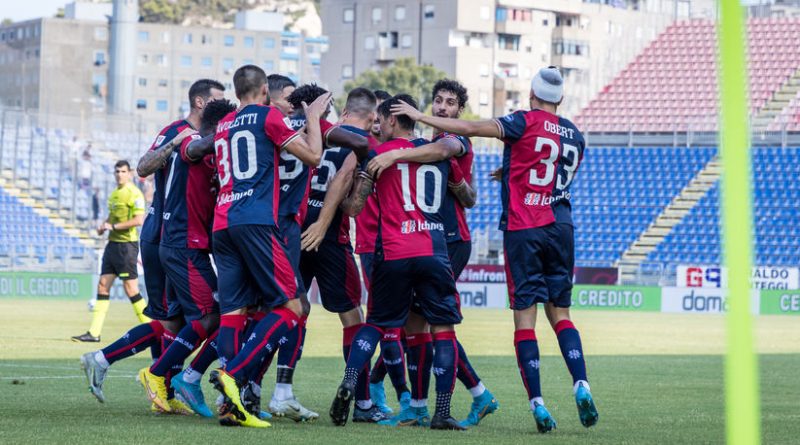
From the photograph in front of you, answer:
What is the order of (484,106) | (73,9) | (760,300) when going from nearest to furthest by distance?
(760,300)
(484,106)
(73,9)

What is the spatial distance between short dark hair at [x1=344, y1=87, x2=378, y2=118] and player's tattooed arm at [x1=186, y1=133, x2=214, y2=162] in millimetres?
952

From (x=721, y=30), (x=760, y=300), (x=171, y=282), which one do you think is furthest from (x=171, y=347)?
(x=760, y=300)

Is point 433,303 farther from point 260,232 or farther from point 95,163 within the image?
point 95,163

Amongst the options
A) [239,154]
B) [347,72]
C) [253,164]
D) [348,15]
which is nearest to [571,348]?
[253,164]

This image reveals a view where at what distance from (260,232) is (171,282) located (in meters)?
1.47

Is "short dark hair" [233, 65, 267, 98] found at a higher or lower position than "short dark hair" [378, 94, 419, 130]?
higher

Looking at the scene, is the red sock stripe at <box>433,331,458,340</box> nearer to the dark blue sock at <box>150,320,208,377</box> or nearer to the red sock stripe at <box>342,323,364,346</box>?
the red sock stripe at <box>342,323,364,346</box>

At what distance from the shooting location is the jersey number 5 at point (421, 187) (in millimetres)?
7887

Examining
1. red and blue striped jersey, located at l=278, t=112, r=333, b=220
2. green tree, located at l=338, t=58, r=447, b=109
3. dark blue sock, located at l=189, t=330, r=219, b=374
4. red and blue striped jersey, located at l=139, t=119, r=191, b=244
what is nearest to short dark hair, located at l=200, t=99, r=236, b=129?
red and blue striped jersey, located at l=139, t=119, r=191, b=244

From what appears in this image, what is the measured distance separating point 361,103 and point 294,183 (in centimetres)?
76

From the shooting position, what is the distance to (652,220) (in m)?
41.9

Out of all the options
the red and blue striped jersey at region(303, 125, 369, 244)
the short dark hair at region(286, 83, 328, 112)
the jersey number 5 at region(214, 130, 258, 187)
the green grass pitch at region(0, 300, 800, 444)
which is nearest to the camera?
the green grass pitch at region(0, 300, 800, 444)

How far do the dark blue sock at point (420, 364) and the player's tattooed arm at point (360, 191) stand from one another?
968mm

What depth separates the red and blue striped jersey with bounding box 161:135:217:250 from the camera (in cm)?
863
